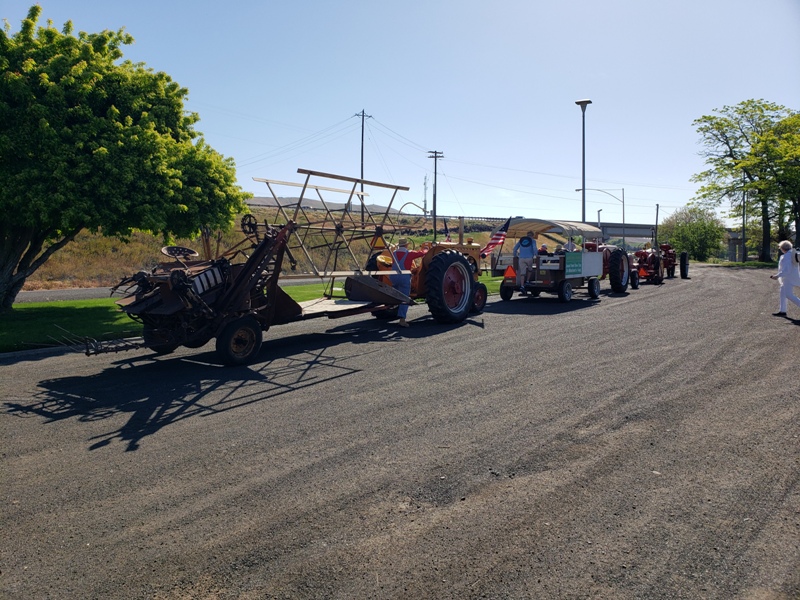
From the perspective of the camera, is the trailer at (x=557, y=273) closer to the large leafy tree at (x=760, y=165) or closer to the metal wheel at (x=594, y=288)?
the metal wheel at (x=594, y=288)

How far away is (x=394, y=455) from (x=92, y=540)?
240 centimetres

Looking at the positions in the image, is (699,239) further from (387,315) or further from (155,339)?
(155,339)

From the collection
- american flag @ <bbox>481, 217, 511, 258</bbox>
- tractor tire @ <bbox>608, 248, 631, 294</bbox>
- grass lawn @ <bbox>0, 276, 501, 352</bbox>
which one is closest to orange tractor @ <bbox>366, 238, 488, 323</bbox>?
grass lawn @ <bbox>0, 276, 501, 352</bbox>

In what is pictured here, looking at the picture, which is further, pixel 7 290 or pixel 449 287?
pixel 7 290

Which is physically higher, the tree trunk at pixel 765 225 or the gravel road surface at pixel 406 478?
the tree trunk at pixel 765 225

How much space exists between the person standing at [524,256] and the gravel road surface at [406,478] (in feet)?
28.4

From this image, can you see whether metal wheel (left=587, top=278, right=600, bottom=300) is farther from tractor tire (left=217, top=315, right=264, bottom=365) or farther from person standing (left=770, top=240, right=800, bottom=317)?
tractor tire (left=217, top=315, right=264, bottom=365)

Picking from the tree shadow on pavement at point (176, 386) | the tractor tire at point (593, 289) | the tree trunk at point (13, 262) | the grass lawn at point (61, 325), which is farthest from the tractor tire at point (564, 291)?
the tree trunk at point (13, 262)

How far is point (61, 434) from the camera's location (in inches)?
243

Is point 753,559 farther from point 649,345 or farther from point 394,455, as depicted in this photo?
point 649,345

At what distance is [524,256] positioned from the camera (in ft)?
60.4

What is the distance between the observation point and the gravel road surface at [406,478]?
3562mm

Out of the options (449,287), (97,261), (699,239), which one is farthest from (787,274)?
(699,239)

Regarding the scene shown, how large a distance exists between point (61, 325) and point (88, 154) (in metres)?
3.85
